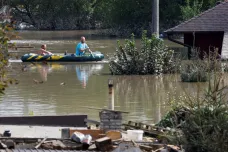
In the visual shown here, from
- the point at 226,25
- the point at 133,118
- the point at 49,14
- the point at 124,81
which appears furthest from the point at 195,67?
the point at 49,14

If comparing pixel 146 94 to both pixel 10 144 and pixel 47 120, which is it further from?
pixel 10 144

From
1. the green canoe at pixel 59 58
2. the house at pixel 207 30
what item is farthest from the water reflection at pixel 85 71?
the house at pixel 207 30

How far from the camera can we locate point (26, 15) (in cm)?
9394

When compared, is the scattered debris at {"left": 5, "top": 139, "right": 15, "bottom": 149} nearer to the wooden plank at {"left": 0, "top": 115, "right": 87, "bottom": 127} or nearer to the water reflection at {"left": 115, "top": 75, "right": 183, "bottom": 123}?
the wooden plank at {"left": 0, "top": 115, "right": 87, "bottom": 127}

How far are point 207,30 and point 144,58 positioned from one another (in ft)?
19.8

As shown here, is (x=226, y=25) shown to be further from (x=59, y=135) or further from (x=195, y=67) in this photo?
(x=59, y=135)

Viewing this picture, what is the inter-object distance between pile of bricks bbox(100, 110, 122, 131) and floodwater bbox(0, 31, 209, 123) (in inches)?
60.1

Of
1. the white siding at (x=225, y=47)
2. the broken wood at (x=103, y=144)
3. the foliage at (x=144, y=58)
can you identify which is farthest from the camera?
the white siding at (x=225, y=47)

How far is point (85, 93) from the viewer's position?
74.5 feet

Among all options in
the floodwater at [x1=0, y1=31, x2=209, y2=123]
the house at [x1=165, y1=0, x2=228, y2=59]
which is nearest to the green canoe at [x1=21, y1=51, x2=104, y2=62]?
the floodwater at [x1=0, y1=31, x2=209, y2=123]

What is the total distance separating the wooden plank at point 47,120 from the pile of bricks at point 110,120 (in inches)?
52.3

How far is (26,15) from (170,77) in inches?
2674

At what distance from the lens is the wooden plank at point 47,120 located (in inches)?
594

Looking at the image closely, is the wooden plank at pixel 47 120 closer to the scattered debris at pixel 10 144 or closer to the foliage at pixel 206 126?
the scattered debris at pixel 10 144
